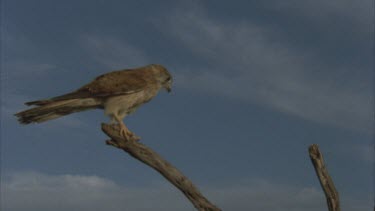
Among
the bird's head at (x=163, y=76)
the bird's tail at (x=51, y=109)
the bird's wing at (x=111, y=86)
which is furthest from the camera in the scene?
the bird's head at (x=163, y=76)

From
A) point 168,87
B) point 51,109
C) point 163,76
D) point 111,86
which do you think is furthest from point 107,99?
point 168,87

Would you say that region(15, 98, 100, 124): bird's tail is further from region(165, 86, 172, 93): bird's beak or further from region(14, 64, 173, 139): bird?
region(165, 86, 172, 93): bird's beak

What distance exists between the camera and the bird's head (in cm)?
877

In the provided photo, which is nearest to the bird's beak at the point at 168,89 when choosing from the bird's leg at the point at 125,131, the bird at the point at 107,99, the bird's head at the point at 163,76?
the bird's head at the point at 163,76

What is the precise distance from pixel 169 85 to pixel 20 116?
2677 mm

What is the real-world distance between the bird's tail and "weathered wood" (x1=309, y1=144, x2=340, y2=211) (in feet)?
11.6

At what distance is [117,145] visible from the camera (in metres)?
7.46

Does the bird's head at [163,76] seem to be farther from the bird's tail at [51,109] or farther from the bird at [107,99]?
the bird's tail at [51,109]

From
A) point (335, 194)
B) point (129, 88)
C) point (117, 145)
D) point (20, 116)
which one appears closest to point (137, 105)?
point (129, 88)

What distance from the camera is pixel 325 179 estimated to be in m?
7.56

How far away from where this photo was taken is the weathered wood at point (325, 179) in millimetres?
7465

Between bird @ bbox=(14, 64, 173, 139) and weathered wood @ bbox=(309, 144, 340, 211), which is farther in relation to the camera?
bird @ bbox=(14, 64, 173, 139)

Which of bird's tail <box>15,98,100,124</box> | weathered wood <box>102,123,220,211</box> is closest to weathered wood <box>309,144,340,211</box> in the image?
weathered wood <box>102,123,220,211</box>

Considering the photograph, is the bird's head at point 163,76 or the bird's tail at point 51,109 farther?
the bird's head at point 163,76
